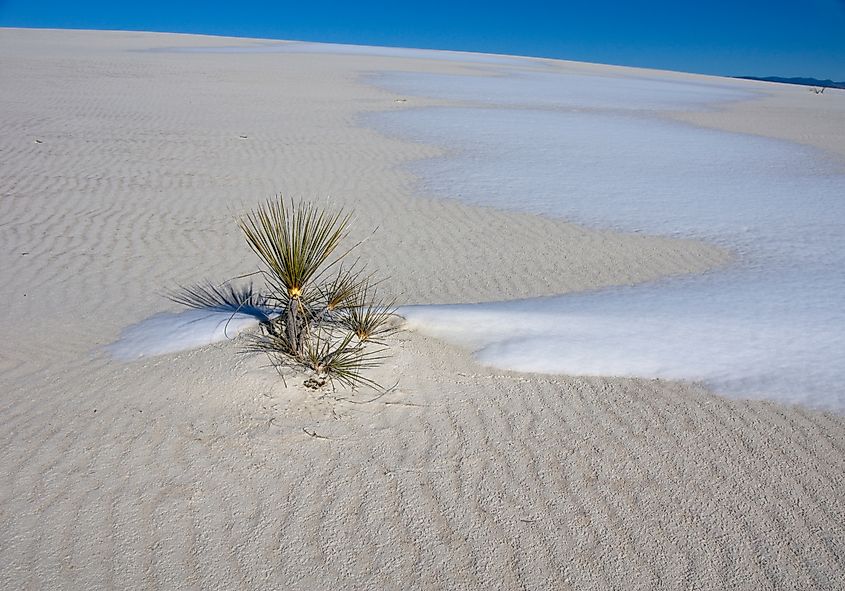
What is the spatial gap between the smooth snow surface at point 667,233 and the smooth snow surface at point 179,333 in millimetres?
1140

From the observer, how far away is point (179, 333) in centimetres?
450

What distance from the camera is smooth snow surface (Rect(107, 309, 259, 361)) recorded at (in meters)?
4.28

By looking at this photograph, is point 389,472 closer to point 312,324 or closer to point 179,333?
point 312,324

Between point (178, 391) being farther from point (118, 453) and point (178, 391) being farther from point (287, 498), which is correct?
point (287, 498)

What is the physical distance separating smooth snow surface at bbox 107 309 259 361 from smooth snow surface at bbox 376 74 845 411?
114 centimetres

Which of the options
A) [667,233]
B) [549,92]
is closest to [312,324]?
[667,233]

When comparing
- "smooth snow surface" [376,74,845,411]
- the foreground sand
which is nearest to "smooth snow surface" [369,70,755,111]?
"smooth snow surface" [376,74,845,411]

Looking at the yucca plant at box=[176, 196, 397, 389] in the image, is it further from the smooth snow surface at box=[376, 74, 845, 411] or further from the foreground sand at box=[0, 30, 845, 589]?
the smooth snow surface at box=[376, 74, 845, 411]

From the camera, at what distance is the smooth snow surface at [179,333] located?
4277 millimetres

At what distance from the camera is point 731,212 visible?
27.8 feet

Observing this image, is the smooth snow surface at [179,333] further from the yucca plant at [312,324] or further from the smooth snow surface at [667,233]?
the smooth snow surface at [667,233]

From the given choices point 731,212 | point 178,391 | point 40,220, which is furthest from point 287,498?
point 731,212

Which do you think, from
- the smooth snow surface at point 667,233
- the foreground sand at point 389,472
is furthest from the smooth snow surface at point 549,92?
the foreground sand at point 389,472

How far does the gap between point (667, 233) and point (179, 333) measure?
5247 millimetres
